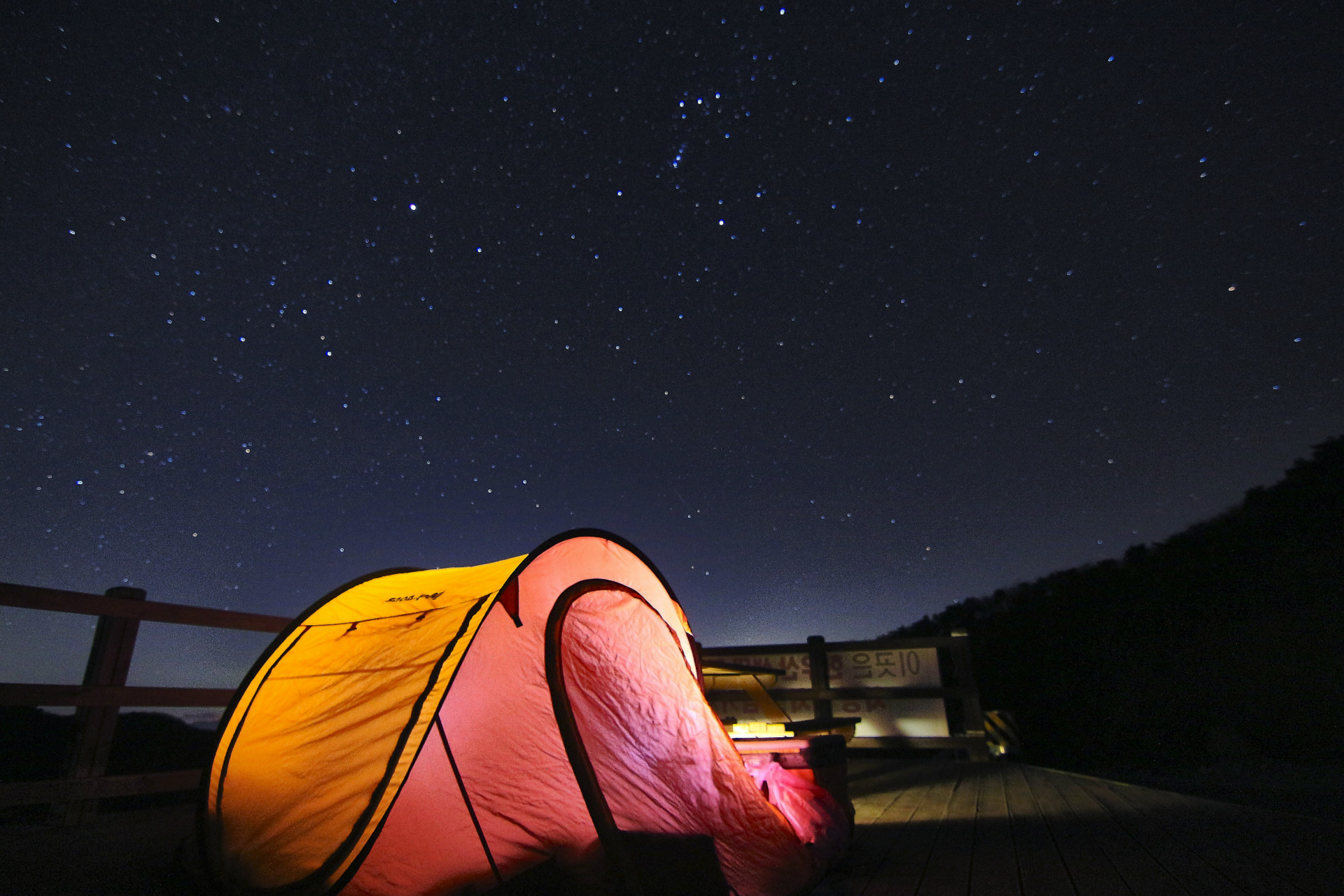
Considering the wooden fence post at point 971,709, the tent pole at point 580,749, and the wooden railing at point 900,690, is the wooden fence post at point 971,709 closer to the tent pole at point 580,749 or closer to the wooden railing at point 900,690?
the wooden railing at point 900,690

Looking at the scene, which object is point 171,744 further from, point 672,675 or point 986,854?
point 986,854

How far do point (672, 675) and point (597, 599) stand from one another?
1.77 ft

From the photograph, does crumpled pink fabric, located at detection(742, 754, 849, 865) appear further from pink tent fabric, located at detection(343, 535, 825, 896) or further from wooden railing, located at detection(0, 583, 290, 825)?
wooden railing, located at detection(0, 583, 290, 825)

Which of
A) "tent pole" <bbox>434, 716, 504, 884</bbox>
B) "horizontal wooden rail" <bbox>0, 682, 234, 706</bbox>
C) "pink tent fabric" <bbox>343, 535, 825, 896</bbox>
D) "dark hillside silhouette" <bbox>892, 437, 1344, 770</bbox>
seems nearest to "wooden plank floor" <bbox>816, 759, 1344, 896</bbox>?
"pink tent fabric" <bbox>343, 535, 825, 896</bbox>

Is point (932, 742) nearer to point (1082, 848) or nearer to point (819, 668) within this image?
point (819, 668)

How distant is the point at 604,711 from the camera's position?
287cm

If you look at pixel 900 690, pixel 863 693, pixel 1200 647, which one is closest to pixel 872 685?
pixel 863 693

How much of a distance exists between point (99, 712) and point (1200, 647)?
24066 mm

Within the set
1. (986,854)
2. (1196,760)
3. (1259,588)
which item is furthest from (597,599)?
(1259,588)

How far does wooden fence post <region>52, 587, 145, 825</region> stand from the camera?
372 centimetres

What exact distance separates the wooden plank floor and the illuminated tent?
0.61 meters

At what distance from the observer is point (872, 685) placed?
7695mm

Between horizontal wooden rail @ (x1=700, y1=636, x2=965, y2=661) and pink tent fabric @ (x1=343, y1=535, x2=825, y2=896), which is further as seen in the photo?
horizontal wooden rail @ (x1=700, y1=636, x2=965, y2=661)

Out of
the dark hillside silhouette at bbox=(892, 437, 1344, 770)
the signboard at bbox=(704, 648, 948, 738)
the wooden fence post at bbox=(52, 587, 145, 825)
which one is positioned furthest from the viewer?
the dark hillside silhouette at bbox=(892, 437, 1344, 770)
